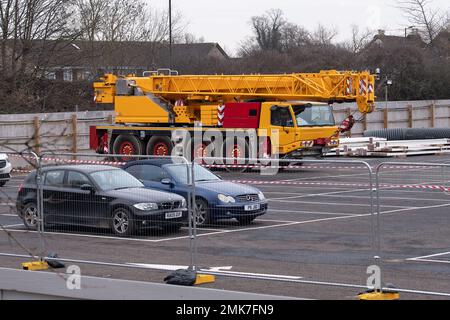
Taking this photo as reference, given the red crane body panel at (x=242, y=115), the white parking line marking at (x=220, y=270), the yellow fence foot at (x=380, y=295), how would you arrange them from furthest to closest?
the red crane body panel at (x=242, y=115) → the white parking line marking at (x=220, y=270) → the yellow fence foot at (x=380, y=295)

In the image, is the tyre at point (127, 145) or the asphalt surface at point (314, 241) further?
the tyre at point (127, 145)

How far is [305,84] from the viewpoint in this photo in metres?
33.2

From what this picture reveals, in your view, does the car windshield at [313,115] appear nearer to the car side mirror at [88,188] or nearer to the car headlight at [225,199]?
the car headlight at [225,199]

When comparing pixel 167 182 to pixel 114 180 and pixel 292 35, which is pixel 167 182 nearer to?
pixel 114 180

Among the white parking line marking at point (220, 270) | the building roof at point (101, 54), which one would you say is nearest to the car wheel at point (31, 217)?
the white parking line marking at point (220, 270)

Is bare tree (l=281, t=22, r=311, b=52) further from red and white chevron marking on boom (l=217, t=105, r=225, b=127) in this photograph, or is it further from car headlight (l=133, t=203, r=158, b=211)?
car headlight (l=133, t=203, r=158, b=211)

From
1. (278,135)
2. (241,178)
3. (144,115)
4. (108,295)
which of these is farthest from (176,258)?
(144,115)

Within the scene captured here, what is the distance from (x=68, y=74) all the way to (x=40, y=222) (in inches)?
1737

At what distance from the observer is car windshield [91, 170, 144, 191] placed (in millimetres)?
14398

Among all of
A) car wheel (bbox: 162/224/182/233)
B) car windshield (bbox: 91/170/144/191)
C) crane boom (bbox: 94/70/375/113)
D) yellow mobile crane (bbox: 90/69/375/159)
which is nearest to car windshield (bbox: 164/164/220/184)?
car windshield (bbox: 91/170/144/191)

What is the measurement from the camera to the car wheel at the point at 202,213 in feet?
38.4

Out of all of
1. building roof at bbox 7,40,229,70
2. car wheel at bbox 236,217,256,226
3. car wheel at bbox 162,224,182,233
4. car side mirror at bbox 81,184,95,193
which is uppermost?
building roof at bbox 7,40,229,70

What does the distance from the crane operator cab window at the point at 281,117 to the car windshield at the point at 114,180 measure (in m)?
16.8
